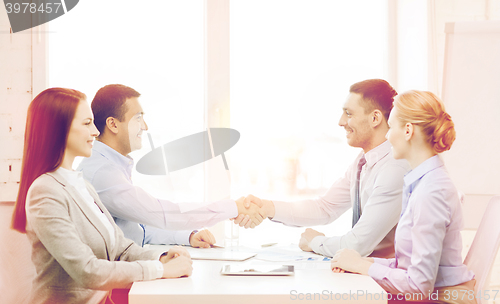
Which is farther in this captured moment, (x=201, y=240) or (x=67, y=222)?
(x=201, y=240)

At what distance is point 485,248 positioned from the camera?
1531mm

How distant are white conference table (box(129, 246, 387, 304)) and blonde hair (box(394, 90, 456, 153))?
519 millimetres

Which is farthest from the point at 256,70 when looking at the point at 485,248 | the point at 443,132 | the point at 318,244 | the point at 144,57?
the point at 485,248

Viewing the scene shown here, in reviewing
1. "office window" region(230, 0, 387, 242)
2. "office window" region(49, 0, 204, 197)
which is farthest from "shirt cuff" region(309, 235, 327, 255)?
"office window" region(49, 0, 204, 197)

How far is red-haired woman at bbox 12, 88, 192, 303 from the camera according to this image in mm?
1281

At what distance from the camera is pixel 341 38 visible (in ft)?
7.63

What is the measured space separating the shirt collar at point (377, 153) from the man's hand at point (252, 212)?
21.7 inches

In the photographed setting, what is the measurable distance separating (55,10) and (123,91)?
61cm

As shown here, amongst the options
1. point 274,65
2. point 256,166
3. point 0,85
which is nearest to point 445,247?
point 256,166

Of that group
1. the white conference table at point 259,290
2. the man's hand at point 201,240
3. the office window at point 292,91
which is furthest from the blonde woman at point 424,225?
the office window at point 292,91

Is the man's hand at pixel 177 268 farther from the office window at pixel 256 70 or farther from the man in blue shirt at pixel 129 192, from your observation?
the office window at pixel 256 70

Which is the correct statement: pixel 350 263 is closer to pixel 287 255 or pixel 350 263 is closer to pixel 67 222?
pixel 287 255

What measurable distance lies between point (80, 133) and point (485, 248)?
147 centimetres

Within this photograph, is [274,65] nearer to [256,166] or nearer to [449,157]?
[256,166]
